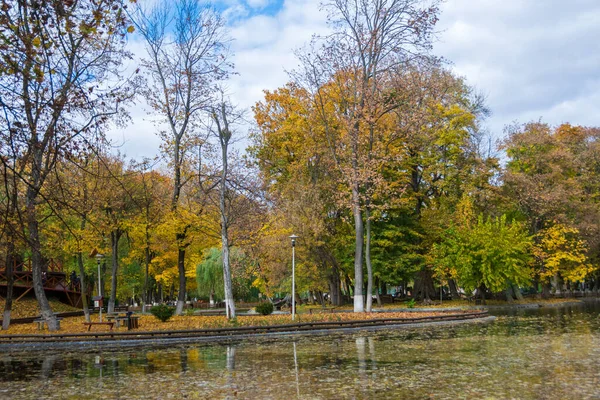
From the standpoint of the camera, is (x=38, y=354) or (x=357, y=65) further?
(x=357, y=65)

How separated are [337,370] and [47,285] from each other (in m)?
34.9

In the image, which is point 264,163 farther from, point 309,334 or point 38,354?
point 38,354

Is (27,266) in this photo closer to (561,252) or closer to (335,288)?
(335,288)

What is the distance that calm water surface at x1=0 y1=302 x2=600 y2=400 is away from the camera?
10891 mm

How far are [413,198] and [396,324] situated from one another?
21412 mm

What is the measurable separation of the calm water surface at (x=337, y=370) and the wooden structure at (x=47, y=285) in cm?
2145

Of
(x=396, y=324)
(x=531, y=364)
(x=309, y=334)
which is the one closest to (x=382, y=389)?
(x=531, y=364)

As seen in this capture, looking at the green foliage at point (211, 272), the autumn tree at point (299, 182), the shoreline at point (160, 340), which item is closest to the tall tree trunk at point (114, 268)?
the autumn tree at point (299, 182)

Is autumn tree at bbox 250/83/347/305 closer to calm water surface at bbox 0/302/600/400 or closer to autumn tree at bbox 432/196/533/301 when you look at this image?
autumn tree at bbox 432/196/533/301

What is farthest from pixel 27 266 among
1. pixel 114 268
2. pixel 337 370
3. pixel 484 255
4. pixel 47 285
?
pixel 337 370

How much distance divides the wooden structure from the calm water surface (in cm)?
2145

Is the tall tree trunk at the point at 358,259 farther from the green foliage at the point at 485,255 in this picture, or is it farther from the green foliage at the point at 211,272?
the green foliage at the point at 211,272

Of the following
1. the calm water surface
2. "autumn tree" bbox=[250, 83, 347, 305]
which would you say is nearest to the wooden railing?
"autumn tree" bbox=[250, 83, 347, 305]

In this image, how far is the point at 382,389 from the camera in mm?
10930
